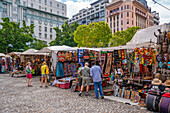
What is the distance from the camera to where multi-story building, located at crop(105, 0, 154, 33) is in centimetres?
4900

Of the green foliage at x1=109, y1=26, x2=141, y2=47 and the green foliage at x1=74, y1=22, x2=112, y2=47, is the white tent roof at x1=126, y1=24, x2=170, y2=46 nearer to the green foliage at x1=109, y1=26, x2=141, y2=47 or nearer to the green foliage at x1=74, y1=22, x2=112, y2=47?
the green foliage at x1=74, y1=22, x2=112, y2=47

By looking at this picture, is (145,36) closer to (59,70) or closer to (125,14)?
(59,70)

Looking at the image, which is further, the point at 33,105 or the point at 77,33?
the point at 77,33

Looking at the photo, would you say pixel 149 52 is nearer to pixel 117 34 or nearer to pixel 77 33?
pixel 77 33

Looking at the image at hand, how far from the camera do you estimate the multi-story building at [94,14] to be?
61812mm

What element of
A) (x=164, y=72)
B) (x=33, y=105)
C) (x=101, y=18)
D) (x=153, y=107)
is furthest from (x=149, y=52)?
(x=101, y=18)

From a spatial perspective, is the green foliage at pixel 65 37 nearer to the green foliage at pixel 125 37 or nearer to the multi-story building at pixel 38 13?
the green foliage at pixel 125 37

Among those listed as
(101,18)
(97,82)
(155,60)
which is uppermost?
(101,18)

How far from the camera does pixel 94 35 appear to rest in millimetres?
22297

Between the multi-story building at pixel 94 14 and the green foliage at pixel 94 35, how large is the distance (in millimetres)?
39019

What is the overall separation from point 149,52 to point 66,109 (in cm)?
458

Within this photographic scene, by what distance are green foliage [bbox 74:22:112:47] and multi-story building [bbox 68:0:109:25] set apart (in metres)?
39.0

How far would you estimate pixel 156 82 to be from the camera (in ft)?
16.1

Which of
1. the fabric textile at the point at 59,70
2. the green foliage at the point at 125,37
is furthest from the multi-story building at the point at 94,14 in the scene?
the fabric textile at the point at 59,70
